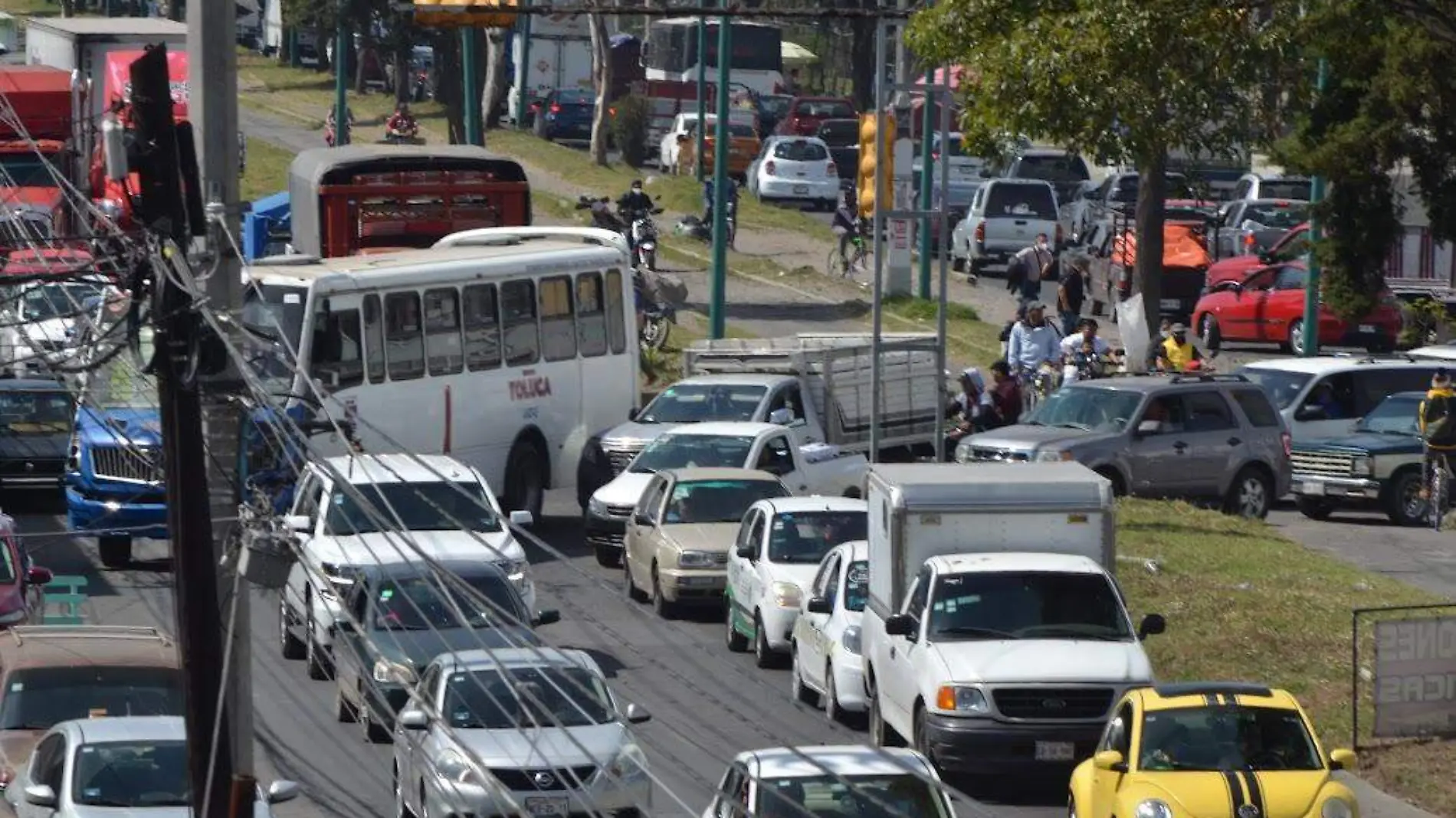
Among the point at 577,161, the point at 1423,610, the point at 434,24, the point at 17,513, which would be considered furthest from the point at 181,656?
the point at 577,161

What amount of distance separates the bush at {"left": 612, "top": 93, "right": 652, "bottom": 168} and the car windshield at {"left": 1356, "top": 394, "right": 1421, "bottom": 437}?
34958 mm

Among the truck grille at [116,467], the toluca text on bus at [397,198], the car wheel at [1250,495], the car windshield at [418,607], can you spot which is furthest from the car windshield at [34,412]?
the car wheel at [1250,495]

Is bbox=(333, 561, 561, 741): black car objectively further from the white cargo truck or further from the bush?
the bush

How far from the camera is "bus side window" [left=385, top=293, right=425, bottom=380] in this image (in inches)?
1073

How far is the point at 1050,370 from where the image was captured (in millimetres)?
32719

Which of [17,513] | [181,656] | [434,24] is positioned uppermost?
[434,24]

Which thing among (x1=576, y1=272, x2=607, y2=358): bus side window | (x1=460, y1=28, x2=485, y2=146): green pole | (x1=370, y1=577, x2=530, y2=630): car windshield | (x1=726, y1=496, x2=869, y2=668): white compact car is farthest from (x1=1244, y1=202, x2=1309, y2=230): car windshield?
(x1=370, y1=577, x2=530, y2=630): car windshield

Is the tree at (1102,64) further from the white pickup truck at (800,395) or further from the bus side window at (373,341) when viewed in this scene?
the bus side window at (373,341)

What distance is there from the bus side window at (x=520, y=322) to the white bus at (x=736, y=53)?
1763 inches

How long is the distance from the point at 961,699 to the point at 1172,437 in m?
12.1

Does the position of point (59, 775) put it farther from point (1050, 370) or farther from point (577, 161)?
point (577, 161)

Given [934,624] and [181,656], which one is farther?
[934,624]

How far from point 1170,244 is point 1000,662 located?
30.2 meters

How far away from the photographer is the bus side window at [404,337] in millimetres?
27266
